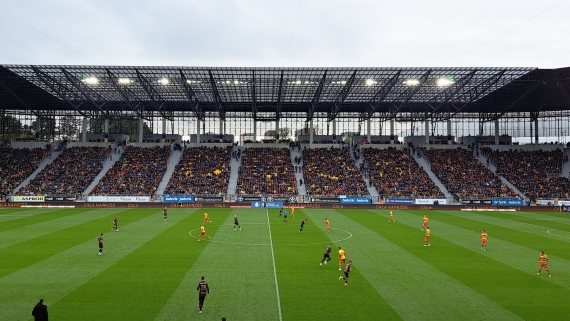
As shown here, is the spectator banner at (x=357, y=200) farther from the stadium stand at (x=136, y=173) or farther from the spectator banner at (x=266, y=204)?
the stadium stand at (x=136, y=173)

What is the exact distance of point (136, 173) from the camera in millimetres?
59094

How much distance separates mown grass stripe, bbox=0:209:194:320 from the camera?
13.6 m

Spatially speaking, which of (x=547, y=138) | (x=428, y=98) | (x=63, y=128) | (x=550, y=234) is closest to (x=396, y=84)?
(x=428, y=98)

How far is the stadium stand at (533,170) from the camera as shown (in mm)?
54531

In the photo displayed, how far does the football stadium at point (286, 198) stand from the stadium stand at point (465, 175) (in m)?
0.41

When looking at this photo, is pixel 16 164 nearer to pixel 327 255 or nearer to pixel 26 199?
pixel 26 199

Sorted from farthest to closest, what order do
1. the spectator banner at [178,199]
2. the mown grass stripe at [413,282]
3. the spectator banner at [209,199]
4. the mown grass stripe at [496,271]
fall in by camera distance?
the spectator banner at [209,199]
the spectator banner at [178,199]
the mown grass stripe at [496,271]
the mown grass stripe at [413,282]

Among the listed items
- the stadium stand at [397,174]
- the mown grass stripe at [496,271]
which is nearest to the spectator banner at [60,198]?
the mown grass stripe at [496,271]

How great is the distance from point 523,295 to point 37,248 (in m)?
26.3

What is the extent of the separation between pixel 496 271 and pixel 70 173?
2363 inches

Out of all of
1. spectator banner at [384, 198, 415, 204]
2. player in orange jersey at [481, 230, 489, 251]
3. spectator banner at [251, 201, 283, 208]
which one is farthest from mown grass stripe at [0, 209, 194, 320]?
spectator banner at [384, 198, 415, 204]

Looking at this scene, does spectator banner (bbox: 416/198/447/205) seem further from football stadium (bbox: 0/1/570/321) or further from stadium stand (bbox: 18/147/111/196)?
stadium stand (bbox: 18/147/111/196)

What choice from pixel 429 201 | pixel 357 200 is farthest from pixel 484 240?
pixel 429 201

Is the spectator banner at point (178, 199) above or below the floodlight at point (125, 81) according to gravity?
below
